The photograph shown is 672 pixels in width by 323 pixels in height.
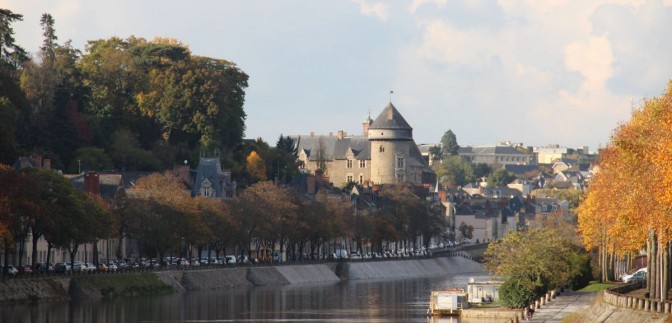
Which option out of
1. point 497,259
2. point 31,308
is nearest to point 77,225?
point 31,308

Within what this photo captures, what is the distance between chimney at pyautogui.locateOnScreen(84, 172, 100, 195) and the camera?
146 meters

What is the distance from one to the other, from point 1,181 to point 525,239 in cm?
3335

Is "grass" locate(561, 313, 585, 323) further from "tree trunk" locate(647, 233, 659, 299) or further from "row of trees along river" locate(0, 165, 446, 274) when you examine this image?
"row of trees along river" locate(0, 165, 446, 274)

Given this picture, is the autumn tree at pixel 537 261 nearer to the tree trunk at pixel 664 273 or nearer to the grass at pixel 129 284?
the tree trunk at pixel 664 273

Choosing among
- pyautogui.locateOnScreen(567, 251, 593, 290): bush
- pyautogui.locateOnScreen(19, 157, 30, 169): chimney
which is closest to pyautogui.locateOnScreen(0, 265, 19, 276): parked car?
pyautogui.locateOnScreen(19, 157, 30, 169): chimney

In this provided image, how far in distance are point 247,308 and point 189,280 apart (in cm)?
2629

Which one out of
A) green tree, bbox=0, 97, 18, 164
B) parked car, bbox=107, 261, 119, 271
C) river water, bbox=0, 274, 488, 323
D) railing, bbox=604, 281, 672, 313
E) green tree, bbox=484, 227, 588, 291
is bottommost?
river water, bbox=0, 274, 488, 323

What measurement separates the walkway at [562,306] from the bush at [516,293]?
1.43 metres

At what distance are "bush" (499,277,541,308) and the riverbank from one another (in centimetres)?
3057

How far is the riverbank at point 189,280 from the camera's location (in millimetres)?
110438

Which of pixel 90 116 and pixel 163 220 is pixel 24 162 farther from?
pixel 90 116

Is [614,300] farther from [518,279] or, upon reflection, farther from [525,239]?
[525,239]

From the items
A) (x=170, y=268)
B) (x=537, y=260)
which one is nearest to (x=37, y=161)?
(x=170, y=268)

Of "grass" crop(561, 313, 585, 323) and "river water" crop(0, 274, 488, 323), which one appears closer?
"grass" crop(561, 313, 585, 323)
